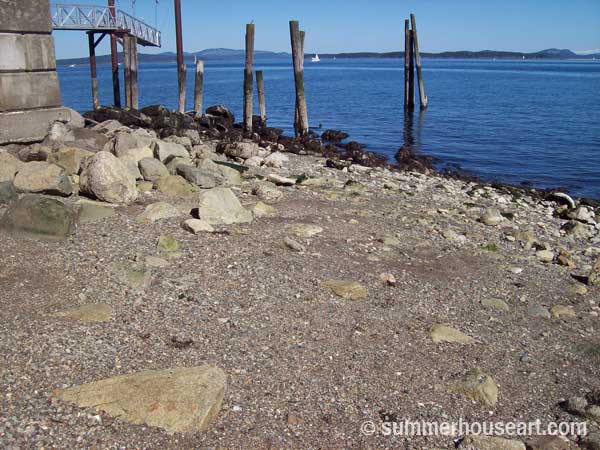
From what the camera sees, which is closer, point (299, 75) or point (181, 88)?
point (299, 75)

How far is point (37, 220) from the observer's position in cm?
672

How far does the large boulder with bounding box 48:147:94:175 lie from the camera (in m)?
9.33

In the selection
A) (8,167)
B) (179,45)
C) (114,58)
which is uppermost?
(179,45)

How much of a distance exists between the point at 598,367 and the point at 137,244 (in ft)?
16.1

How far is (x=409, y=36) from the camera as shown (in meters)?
30.9

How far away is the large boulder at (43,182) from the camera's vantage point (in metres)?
8.12

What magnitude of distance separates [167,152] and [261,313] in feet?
18.9

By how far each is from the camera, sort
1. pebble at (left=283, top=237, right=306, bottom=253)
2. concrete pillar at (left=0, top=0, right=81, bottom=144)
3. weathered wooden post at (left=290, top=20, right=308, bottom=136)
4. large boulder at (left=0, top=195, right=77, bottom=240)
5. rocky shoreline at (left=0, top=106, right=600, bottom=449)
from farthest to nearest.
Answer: weathered wooden post at (left=290, top=20, right=308, bottom=136) → concrete pillar at (left=0, top=0, right=81, bottom=144) → pebble at (left=283, top=237, right=306, bottom=253) → large boulder at (left=0, top=195, right=77, bottom=240) → rocky shoreline at (left=0, top=106, right=600, bottom=449)

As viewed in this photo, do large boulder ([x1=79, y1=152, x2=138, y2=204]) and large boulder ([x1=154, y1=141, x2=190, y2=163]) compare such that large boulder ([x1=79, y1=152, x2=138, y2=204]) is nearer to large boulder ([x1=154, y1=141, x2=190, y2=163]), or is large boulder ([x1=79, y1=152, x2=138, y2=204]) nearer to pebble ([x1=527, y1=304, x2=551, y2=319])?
Answer: large boulder ([x1=154, y1=141, x2=190, y2=163])

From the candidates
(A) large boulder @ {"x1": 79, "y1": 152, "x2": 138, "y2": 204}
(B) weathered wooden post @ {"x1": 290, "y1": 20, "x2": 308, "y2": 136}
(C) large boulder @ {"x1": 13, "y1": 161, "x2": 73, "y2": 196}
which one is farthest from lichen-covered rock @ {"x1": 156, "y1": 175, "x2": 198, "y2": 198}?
(B) weathered wooden post @ {"x1": 290, "y1": 20, "x2": 308, "y2": 136}

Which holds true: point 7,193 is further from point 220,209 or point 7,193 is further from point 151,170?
point 220,209

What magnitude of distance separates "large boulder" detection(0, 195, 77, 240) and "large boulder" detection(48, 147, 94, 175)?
2526 millimetres

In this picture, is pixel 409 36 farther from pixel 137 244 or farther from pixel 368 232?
pixel 137 244

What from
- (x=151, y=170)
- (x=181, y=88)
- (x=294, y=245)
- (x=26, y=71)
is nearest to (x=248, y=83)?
(x=181, y=88)
